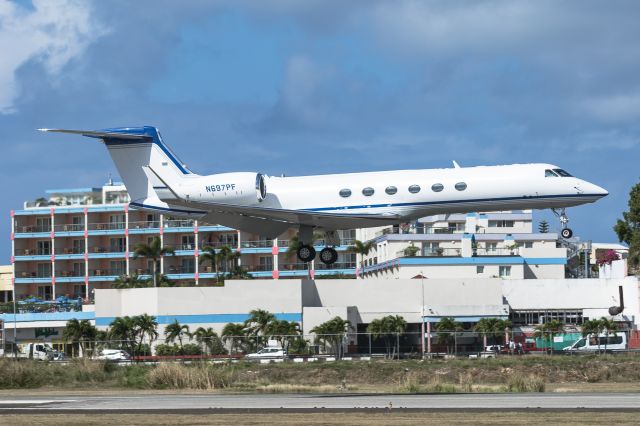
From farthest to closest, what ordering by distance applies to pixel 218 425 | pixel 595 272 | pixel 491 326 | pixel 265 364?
pixel 595 272
pixel 491 326
pixel 265 364
pixel 218 425

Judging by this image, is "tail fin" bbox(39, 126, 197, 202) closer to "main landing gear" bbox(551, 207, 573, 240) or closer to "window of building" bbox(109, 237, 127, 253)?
"main landing gear" bbox(551, 207, 573, 240)

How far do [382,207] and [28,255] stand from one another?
95.6 metres

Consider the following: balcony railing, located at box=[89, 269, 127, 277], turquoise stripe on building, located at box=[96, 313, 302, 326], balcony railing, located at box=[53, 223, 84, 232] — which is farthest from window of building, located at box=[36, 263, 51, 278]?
turquoise stripe on building, located at box=[96, 313, 302, 326]

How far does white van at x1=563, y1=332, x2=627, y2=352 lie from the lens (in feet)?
214

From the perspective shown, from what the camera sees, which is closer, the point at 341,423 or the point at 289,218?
the point at 341,423

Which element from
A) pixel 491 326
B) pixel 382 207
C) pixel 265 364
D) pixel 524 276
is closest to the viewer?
pixel 382 207

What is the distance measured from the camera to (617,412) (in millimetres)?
29984

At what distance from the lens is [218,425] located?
2825cm

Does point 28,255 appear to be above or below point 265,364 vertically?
above

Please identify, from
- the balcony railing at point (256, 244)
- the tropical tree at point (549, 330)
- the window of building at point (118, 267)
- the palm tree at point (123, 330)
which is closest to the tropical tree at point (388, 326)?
the tropical tree at point (549, 330)

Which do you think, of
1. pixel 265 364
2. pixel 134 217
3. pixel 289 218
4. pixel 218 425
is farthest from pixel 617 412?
pixel 134 217

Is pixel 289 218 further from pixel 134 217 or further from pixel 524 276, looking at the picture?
pixel 134 217

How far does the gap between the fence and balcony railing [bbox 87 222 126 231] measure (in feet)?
178

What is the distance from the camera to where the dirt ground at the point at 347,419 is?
1108 inches
